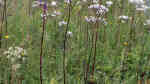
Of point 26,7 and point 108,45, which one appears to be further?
point 108,45

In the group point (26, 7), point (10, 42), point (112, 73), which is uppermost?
point (26, 7)

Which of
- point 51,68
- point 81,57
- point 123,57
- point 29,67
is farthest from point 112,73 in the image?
point 29,67

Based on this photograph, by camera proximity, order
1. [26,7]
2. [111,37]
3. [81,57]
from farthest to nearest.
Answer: [111,37]
[81,57]
[26,7]

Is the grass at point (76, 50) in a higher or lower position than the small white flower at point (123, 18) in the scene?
lower

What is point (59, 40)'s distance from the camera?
2.68m

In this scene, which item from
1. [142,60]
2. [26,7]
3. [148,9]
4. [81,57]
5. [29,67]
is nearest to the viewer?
[26,7]

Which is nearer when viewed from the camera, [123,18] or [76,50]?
[76,50]

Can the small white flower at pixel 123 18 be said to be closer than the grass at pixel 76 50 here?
No

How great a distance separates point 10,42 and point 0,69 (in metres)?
0.54

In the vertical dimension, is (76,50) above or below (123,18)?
below

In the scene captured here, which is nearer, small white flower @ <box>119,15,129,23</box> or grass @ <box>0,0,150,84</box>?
grass @ <box>0,0,150,84</box>

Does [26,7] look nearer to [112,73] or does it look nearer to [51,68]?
[51,68]

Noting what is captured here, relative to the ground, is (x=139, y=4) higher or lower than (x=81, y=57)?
higher

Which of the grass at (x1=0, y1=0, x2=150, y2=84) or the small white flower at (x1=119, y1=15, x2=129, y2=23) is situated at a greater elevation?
the small white flower at (x1=119, y1=15, x2=129, y2=23)
